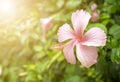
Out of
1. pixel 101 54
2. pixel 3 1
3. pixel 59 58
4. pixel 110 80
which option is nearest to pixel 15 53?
pixel 3 1

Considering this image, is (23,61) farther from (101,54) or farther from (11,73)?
(101,54)

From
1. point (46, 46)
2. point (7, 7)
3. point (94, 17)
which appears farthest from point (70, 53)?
point (7, 7)

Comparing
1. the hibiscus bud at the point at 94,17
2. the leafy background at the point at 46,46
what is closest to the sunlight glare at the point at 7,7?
the leafy background at the point at 46,46

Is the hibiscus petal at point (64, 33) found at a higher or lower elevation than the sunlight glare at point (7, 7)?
lower

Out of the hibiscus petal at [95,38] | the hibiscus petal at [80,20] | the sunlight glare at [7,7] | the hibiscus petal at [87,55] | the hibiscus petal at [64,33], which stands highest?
the sunlight glare at [7,7]

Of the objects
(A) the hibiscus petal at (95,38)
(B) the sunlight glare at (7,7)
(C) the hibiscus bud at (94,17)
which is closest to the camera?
(A) the hibiscus petal at (95,38)

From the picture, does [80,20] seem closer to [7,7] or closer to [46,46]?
[46,46]

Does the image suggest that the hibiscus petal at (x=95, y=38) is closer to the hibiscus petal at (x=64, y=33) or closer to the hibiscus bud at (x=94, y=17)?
the hibiscus petal at (x=64, y=33)

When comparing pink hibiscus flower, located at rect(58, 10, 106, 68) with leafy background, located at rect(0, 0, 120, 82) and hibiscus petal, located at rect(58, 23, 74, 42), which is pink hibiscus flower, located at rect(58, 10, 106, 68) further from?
leafy background, located at rect(0, 0, 120, 82)

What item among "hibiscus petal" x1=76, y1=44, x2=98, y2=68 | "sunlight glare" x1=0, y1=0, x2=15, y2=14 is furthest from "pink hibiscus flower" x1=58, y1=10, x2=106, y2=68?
"sunlight glare" x1=0, y1=0, x2=15, y2=14
